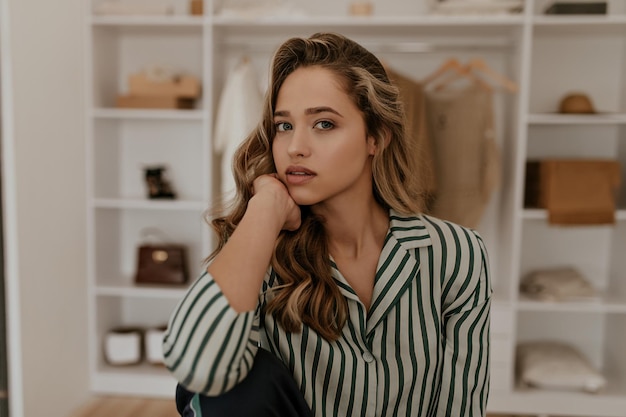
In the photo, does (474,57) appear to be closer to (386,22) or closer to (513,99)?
(513,99)

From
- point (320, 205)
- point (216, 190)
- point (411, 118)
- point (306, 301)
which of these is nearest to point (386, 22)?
point (411, 118)

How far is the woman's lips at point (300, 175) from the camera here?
1.35 meters

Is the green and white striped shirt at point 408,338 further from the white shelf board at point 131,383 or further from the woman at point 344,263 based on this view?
the white shelf board at point 131,383

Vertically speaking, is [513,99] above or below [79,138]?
above

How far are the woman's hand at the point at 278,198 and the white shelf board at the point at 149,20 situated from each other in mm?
1619

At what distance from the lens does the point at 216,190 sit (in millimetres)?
2963

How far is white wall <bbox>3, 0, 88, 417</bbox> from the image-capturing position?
7.57 ft

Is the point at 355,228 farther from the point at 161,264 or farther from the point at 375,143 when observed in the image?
the point at 161,264

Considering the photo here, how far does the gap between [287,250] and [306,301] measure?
0.13m

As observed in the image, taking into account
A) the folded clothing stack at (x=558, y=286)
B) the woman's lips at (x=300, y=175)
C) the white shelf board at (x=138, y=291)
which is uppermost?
the woman's lips at (x=300, y=175)

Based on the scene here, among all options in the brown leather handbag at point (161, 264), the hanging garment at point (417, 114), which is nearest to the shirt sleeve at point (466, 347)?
the hanging garment at point (417, 114)

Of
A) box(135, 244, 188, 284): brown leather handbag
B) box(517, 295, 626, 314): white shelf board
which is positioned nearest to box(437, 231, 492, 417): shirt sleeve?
box(517, 295, 626, 314): white shelf board

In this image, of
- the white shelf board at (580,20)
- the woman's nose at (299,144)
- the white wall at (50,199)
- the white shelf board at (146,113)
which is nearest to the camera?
the woman's nose at (299,144)

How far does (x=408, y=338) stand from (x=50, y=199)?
1.68 meters
